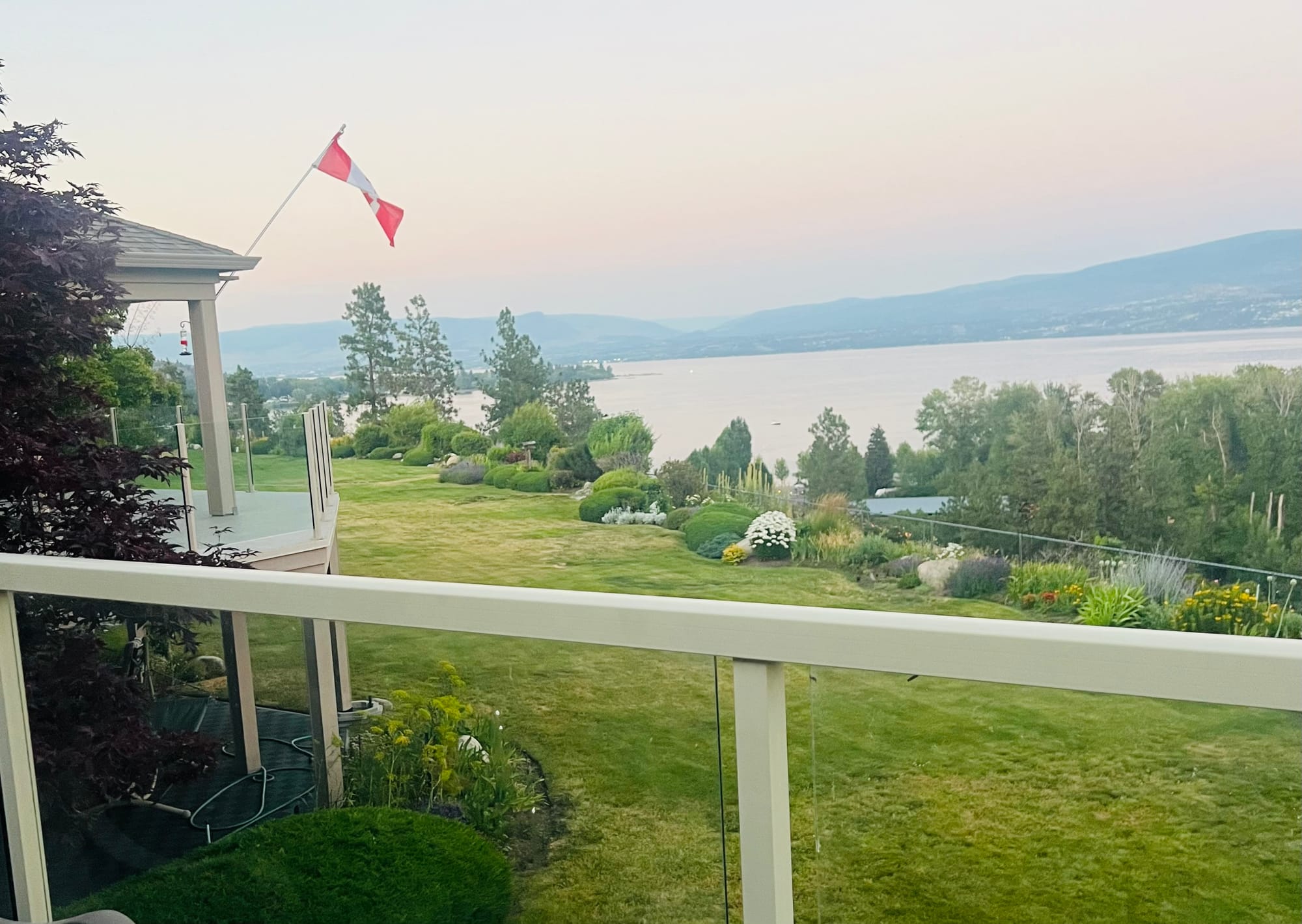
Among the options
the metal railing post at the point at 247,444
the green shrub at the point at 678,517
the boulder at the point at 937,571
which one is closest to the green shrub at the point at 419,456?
the green shrub at the point at 678,517

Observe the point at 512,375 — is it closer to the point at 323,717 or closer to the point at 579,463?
the point at 579,463

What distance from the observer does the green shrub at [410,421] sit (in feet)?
58.7

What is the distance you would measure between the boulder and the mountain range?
3749 millimetres

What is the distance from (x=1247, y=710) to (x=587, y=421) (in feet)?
54.9

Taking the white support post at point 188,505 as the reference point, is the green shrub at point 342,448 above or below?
below

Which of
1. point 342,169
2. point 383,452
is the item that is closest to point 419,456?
point 383,452

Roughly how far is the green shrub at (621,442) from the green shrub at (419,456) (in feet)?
8.42

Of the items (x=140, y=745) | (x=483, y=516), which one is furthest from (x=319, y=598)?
(x=483, y=516)

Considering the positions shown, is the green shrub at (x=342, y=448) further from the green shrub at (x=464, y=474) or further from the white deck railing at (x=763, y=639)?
the white deck railing at (x=763, y=639)

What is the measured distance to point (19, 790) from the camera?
5.09 feet

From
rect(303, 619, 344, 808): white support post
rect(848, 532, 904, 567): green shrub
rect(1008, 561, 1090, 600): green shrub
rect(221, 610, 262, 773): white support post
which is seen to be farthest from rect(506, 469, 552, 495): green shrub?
rect(303, 619, 344, 808): white support post

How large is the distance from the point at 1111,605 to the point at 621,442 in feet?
23.8

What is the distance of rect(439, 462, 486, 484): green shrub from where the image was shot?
688 inches

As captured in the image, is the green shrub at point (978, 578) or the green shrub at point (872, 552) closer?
the green shrub at point (978, 578)
